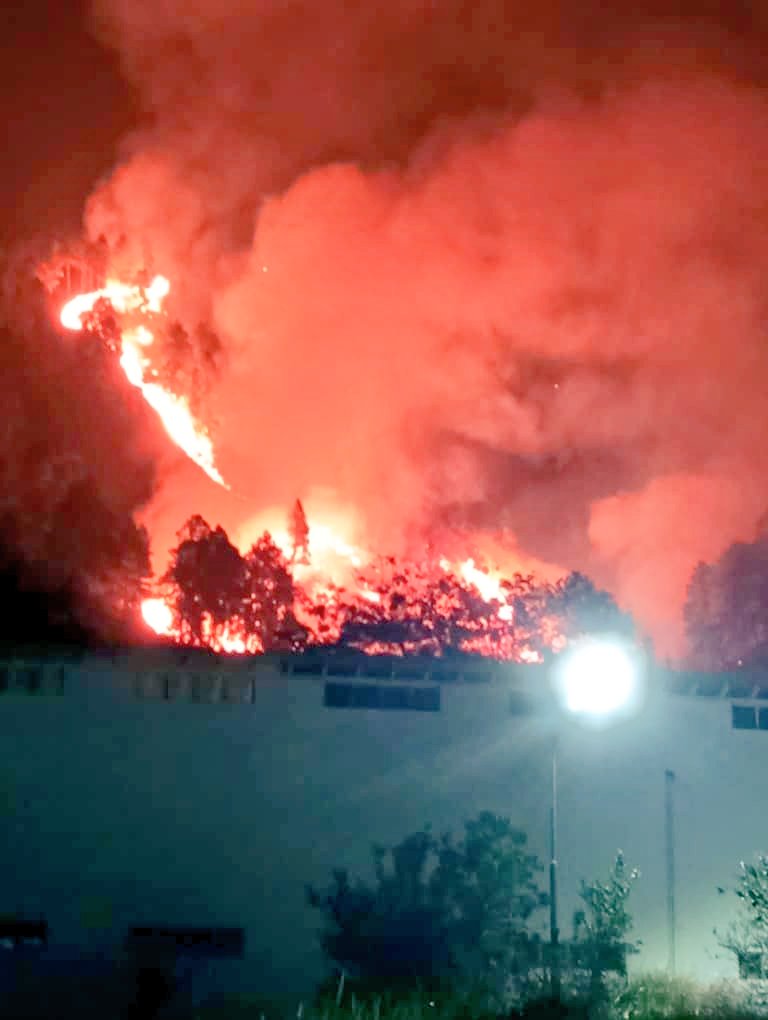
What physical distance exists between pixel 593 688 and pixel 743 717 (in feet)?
14.9

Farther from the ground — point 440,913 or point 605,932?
point 440,913

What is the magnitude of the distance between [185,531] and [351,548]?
7068mm

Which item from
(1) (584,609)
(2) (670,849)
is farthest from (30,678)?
(1) (584,609)

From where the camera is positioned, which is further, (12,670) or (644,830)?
(644,830)

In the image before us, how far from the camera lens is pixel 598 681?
20.6 m

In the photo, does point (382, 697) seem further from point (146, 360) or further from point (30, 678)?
point (146, 360)

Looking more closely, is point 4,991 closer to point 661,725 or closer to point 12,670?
point 12,670

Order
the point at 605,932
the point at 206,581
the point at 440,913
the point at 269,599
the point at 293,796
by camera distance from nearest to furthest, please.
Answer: the point at 605,932 → the point at 440,913 → the point at 293,796 → the point at 206,581 → the point at 269,599

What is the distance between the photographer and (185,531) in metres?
45.7

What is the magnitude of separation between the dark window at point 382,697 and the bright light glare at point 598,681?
2.50 metres

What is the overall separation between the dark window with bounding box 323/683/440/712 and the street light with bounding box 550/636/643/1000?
2.39 m

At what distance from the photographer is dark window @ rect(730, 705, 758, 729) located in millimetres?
24223

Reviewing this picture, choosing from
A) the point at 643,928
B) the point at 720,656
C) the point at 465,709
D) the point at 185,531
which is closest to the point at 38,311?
the point at 185,531

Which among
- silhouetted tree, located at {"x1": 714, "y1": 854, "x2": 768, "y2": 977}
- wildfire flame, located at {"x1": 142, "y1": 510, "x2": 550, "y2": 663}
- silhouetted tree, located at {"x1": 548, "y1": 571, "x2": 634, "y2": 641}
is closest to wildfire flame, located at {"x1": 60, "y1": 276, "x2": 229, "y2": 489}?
wildfire flame, located at {"x1": 142, "y1": 510, "x2": 550, "y2": 663}
